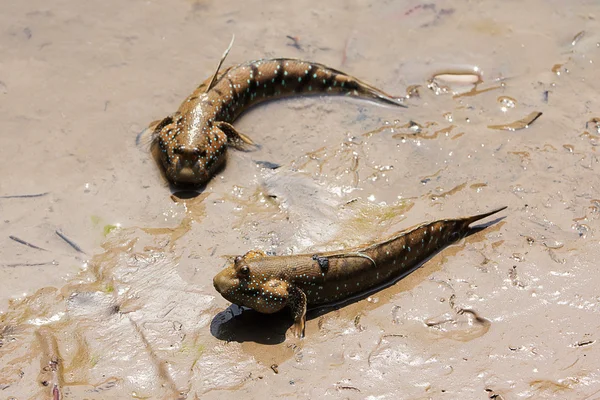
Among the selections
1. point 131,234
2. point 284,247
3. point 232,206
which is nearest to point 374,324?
point 284,247

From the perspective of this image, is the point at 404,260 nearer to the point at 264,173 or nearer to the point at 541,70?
the point at 264,173

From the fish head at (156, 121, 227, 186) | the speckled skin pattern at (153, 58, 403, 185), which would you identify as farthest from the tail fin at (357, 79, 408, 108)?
the fish head at (156, 121, 227, 186)

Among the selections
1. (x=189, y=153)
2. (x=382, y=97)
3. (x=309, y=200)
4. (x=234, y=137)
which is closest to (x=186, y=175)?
(x=189, y=153)

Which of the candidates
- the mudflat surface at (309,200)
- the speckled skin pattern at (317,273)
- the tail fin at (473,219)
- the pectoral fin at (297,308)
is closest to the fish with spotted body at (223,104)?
the mudflat surface at (309,200)

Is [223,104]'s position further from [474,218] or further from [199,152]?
[474,218]

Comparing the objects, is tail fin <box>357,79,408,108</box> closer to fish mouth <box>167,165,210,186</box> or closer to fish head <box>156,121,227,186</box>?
fish head <box>156,121,227,186</box>

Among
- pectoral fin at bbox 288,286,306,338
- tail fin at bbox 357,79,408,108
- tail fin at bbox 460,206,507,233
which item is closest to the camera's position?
pectoral fin at bbox 288,286,306,338

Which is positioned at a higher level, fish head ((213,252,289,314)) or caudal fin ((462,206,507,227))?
caudal fin ((462,206,507,227))
